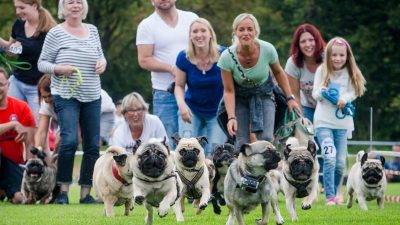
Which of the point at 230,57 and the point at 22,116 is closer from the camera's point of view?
the point at 230,57

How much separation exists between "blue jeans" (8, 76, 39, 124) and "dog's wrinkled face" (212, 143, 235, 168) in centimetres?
483

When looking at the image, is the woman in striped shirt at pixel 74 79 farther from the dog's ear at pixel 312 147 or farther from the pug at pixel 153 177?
the dog's ear at pixel 312 147

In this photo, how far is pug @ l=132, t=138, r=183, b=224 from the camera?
38.4 feet

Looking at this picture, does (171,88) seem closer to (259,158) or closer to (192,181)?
(192,181)

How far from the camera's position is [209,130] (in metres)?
15.3

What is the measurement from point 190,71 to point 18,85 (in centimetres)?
379

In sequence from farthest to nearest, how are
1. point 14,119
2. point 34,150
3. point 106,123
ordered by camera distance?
1. point 106,123
2. point 14,119
3. point 34,150

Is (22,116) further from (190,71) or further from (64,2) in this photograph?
(190,71)

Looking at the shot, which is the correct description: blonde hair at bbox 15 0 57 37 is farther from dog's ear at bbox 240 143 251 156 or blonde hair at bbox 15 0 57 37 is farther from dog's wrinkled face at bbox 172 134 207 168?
dog's ear at bbox 240 143 251 156

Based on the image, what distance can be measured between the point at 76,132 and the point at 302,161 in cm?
457

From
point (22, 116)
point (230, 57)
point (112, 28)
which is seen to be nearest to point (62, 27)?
point (22, 116)

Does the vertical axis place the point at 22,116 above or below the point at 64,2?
below

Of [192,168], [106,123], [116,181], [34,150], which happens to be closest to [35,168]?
[34,150]

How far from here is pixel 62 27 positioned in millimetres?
16219
